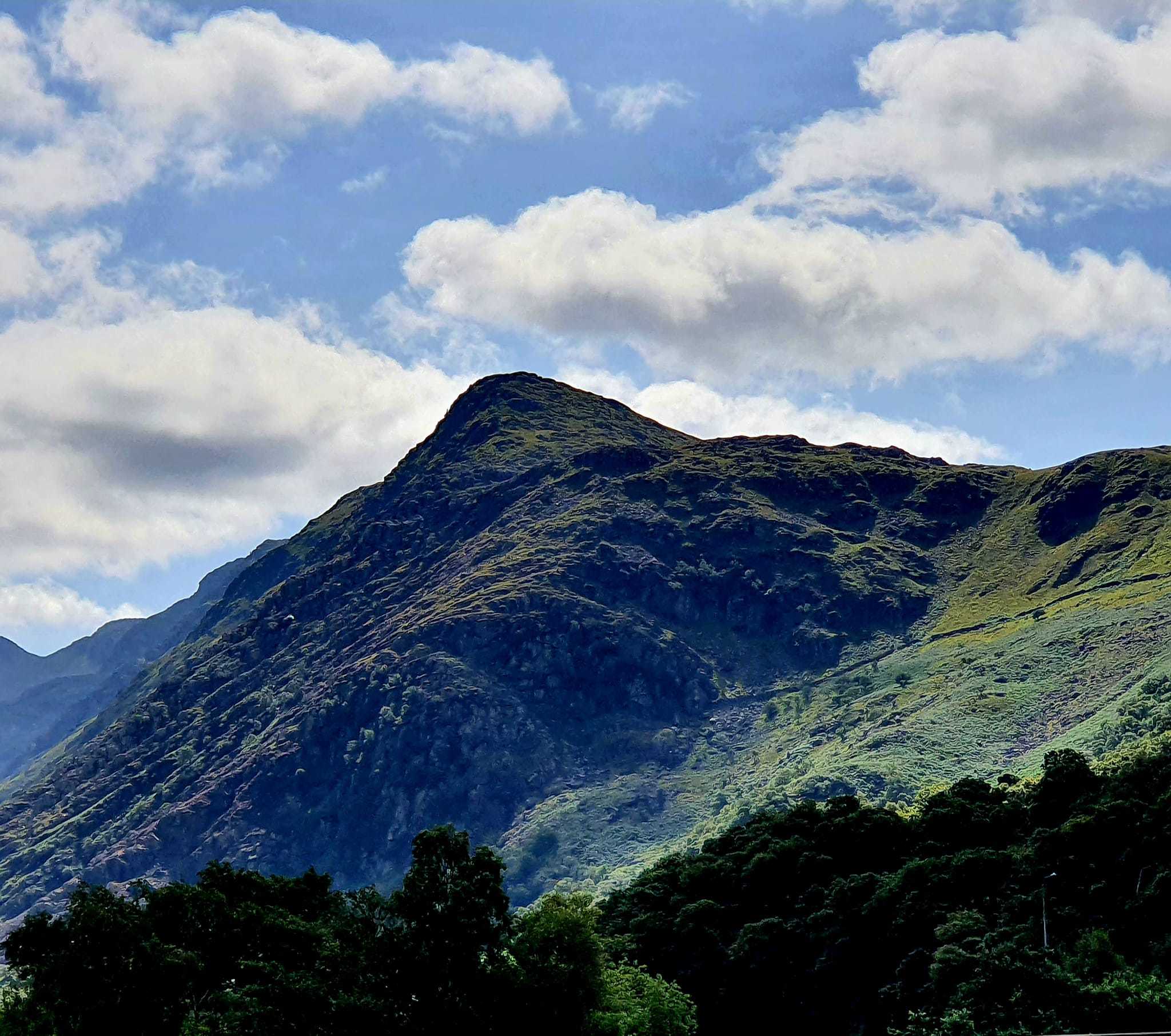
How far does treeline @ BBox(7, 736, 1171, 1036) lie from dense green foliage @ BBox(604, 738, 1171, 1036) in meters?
0.23

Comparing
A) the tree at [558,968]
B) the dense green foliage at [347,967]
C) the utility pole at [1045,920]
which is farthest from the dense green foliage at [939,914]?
the tree at [558,968]

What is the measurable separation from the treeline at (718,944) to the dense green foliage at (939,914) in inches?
8.9

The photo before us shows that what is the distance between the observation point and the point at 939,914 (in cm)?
11144

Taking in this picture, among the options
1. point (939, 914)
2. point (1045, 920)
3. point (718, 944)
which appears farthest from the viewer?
point (718, 944)

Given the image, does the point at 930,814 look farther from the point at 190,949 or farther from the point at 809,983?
the point at 190,949

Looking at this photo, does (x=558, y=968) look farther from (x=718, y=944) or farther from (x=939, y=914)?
(x=718, y=944)

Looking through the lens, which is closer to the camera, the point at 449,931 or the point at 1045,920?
the point at 449,931

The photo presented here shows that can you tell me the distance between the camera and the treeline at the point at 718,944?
84.8m

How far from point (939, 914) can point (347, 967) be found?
51.6 metres

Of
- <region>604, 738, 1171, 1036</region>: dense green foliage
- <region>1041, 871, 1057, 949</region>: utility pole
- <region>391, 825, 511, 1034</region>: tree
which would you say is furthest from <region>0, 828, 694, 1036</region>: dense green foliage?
<region>1041, 871, 1057, 949</region>: utility pole

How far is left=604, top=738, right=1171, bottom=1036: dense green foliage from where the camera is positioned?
88250 mm

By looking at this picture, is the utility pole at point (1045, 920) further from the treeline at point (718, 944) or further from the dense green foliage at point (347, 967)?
the dense green foliage at point (347, 967)

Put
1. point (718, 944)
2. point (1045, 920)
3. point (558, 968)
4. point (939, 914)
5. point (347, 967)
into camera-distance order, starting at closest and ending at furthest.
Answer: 1. point (347, 967)
2. point (558, 968)
3. point (1045, 920)
4. point (939, 914)
5. point (718, 944)

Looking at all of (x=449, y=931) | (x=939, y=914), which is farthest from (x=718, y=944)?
(x=449, y=931)
